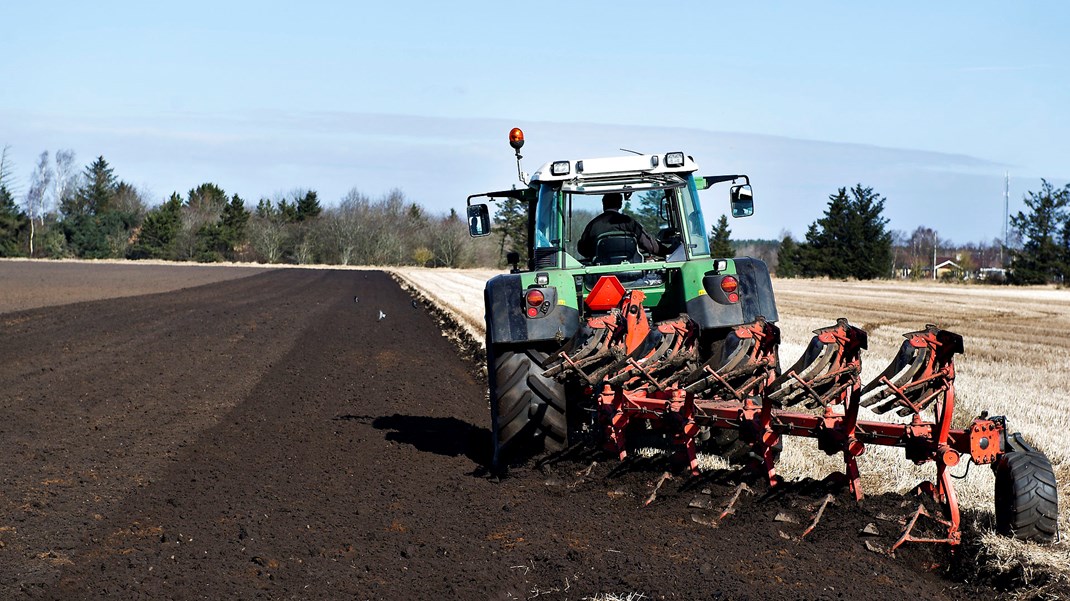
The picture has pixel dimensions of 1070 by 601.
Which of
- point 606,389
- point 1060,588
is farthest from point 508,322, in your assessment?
point 1060,588

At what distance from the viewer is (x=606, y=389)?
6371 millimetres

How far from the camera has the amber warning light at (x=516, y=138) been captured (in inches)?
309

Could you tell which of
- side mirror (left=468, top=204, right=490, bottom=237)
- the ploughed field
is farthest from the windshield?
the ploughed field

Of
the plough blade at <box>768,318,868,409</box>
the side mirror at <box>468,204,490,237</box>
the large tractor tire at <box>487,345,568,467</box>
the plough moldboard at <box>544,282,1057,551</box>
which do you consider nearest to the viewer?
the plough moldboard at <box>544,282,1057,551</box>

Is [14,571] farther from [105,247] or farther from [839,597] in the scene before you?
[105,247]

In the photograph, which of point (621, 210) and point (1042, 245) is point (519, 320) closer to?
point (621, 210)

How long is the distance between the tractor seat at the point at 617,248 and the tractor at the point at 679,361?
0.01 m

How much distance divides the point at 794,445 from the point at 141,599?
4.39 metres

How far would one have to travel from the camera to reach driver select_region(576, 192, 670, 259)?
760 cm

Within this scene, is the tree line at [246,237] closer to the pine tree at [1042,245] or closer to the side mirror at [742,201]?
the pine tree at [1042,245]

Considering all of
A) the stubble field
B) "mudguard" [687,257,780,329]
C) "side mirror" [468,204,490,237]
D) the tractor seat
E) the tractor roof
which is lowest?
the stubble field

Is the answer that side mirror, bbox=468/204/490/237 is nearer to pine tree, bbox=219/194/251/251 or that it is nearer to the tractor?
the tractor

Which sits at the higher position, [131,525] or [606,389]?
[606,389]

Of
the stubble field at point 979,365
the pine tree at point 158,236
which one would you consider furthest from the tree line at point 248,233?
the stubble field at point 979,365
